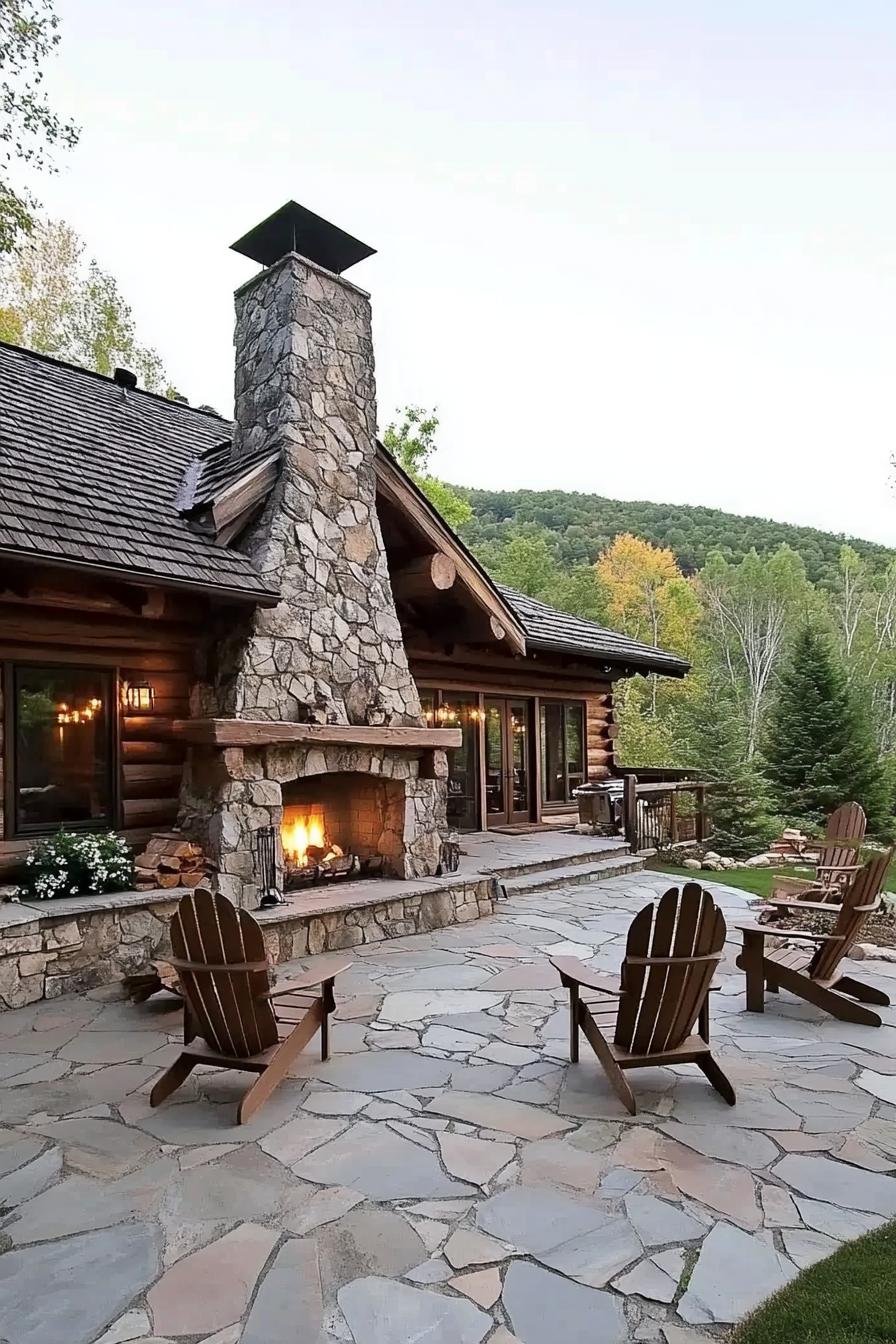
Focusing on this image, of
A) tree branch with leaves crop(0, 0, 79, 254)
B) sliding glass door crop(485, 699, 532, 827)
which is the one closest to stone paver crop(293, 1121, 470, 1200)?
sliding glass door crop(485, 699, 532, 827)

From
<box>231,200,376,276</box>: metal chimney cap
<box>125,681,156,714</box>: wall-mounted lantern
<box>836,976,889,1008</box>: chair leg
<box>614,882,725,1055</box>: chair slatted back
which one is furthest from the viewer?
<box>231,200,376,276</box>: metal chimney cap

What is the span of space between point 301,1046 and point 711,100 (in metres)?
16.9

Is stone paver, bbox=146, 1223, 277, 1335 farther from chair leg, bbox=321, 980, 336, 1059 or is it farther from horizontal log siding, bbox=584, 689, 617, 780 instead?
horizontal log siding, bbox=584, 689, 617, 780

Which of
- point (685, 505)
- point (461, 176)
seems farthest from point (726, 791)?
point (685, 505)

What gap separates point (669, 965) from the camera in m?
4.04

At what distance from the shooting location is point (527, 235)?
2386 cm

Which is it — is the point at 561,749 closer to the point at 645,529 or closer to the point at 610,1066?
the point at 610,1066

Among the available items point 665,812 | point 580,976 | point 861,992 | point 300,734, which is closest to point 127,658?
point 300,734

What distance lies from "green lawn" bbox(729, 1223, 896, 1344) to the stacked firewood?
5425mm

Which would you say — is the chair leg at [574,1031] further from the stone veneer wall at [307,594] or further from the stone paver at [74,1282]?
the stone veneer wall at [307,594]

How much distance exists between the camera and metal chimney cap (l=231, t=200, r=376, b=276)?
8672 millimetres

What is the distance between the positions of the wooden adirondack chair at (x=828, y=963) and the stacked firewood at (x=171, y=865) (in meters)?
4.41

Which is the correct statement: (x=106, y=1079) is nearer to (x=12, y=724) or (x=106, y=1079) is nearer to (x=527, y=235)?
(x=12, y=724)

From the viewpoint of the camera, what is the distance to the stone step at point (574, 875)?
975cm
